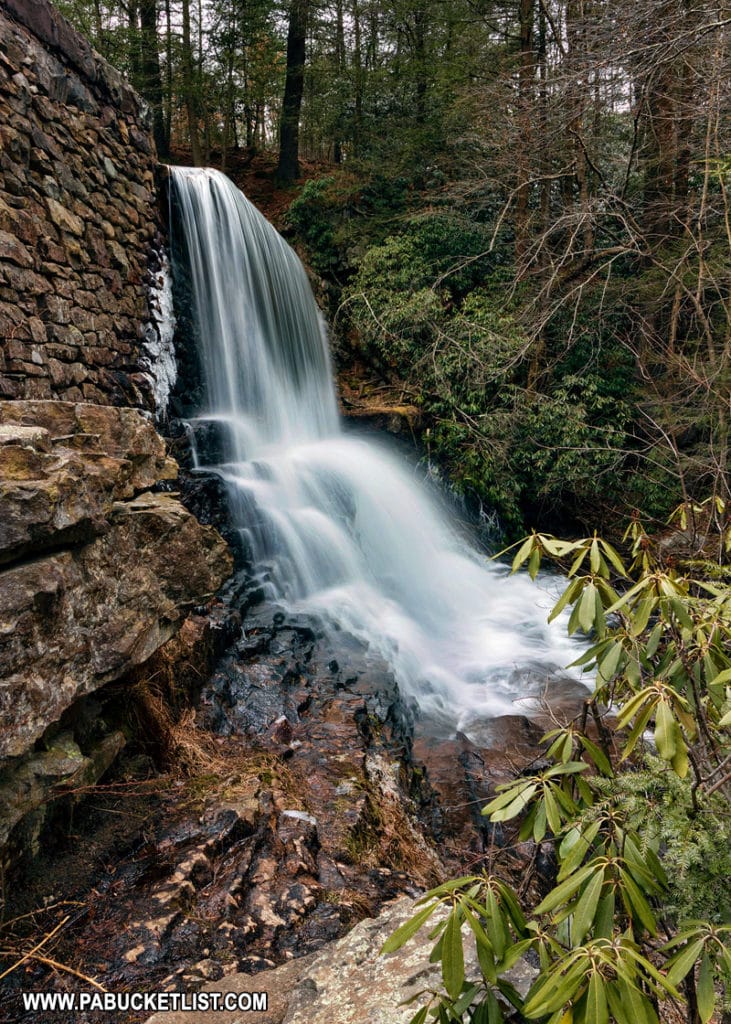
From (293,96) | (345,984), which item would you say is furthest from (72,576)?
(293,96)

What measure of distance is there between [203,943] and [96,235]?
5.52m

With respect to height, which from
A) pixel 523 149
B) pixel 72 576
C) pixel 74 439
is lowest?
pixel 72 576

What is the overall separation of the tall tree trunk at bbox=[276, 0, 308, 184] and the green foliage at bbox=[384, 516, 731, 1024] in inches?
507

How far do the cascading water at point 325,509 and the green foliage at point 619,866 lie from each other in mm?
3130

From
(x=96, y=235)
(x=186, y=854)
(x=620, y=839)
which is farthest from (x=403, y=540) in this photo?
(x=620, y=839)

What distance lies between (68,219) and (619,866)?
5.72 metres

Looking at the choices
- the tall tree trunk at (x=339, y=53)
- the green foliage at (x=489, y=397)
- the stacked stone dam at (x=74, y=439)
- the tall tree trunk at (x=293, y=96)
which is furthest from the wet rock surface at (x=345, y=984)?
the tall tree trunk at (x=339, y=53)

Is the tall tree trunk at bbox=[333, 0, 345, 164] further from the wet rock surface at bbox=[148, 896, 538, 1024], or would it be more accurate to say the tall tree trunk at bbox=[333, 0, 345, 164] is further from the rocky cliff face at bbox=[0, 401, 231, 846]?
the wet rock surface at bbox=[148, 896, 538, 1024]

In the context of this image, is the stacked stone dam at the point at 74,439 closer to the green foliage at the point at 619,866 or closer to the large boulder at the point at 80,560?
the large boulder at the point at 80,560

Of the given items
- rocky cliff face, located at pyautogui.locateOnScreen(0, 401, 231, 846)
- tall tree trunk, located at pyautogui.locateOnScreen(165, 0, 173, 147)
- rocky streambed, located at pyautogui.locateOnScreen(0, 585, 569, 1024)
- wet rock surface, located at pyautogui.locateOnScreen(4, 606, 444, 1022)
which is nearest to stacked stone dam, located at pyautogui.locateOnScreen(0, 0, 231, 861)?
rocky cliff face, located at pyautogui.locateOnScreen(0, 401, 231, 846)

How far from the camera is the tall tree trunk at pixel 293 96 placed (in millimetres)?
12148

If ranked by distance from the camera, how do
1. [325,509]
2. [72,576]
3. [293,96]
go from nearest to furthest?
[72,576] → [325,509] → [293,96]

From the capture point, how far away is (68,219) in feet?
16.5

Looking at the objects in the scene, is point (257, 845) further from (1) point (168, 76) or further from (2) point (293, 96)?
(1) point (168, 76)
